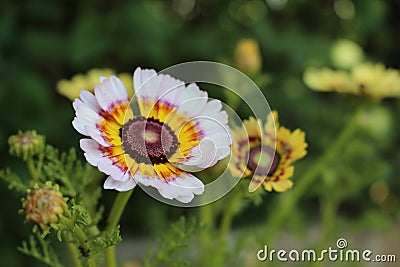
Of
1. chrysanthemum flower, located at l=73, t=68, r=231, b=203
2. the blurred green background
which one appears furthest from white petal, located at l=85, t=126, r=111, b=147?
the blurred green background

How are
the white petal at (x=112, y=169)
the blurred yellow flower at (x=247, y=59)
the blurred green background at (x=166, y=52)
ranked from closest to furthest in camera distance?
the white petal at (x=112, y=169), the blurred yellow flower at (x=247, y=59), the blurred green background at (x=166, y=52)

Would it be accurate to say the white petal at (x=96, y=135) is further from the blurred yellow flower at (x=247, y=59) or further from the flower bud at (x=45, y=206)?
the blurred yellow flower at (x=247, y=59)

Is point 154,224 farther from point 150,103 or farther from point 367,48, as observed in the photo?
point 150,103

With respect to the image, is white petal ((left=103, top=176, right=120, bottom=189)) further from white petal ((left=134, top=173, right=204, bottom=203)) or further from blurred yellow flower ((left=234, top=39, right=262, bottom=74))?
blurred yellow flower ((left=234, top=39, right=262, bottom=74))

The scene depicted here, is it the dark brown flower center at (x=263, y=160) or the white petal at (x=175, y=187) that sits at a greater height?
the dark brown flower center at (x=263, y=160)

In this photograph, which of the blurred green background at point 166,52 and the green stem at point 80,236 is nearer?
the green stem at point 80,236

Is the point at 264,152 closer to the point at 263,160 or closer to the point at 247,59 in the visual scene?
the point at 263,160

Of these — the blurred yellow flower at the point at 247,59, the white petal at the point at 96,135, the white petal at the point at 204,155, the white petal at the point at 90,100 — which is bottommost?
the white petal at the point at 96,135

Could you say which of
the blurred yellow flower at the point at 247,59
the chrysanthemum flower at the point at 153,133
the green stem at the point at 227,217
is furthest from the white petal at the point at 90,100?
the blurred yellow flower at the point at 247,59
